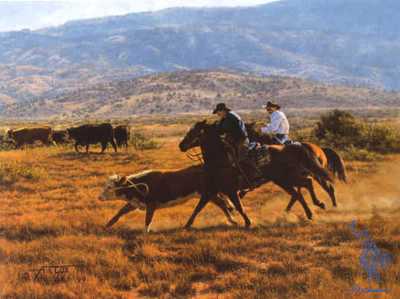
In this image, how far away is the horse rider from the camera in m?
8.52

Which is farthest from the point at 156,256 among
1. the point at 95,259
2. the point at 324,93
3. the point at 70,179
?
the point at 324,93

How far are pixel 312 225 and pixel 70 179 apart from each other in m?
8.08

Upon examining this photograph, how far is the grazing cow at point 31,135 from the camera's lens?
24.7 m

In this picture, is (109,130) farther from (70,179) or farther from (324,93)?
(324,93)

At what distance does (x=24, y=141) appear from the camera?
25.4 m

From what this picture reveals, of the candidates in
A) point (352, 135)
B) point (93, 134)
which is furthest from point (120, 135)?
point (352, 135)

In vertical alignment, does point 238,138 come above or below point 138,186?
above

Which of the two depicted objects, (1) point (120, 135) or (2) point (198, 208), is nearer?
(2) point (198, 208)
